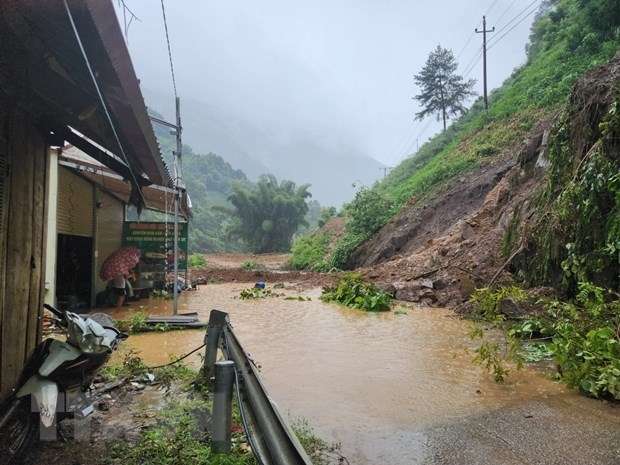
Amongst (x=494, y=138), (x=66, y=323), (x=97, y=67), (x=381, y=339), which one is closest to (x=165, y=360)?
(x=66, y=323)

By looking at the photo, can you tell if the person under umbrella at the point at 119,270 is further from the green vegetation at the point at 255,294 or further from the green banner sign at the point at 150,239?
the green vegetation at the point at 255,294

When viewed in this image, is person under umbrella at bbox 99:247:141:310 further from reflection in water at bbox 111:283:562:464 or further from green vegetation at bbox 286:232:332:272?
green vegetation at bbox 286:232:332:272

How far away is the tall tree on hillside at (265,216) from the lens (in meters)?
42.7

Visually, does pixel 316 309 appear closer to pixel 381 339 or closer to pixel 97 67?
pixel 381 339

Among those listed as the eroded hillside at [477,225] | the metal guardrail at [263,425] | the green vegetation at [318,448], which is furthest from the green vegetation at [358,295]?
the metal guardrail at [263,425]

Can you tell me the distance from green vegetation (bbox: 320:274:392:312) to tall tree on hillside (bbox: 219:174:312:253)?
28.5 metres

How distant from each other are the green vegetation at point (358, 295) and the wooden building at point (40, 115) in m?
8.16

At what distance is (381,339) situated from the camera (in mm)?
8148

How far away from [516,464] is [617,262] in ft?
16.7

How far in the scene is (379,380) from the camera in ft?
18.1

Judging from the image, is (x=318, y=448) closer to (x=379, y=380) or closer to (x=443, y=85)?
(x=379, y=380)

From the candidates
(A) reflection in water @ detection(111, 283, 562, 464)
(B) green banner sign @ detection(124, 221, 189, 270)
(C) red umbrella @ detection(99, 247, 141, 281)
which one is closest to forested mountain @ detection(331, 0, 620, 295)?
(A) reflection in water @ detection(111, 283, 562, 464)

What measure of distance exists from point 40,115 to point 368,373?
4941 millimetres

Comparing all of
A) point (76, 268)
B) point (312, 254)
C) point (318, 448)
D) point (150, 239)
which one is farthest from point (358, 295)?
point (312, 254)
